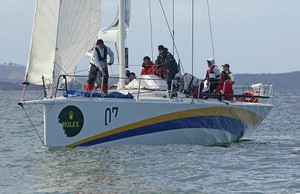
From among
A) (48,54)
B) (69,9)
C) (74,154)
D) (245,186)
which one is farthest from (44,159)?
(245,186)

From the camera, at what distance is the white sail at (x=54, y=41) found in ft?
54.5

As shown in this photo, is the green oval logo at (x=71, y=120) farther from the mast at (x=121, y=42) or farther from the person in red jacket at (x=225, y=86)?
the person in red jacket at (x=225, y=86)

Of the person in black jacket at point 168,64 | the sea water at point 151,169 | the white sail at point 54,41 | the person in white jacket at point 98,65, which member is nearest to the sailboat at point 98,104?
the white sail at point 54,41

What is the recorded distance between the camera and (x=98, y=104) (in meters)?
15.4

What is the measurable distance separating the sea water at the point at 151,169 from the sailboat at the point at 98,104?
0.32 metres

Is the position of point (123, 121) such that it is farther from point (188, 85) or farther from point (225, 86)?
point (225, 86)

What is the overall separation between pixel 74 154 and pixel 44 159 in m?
0.65

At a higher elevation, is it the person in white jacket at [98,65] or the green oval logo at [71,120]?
the person in white jacket at [98,65]

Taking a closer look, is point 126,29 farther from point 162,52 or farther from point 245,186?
point 245,186

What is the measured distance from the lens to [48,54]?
1661 centimetres

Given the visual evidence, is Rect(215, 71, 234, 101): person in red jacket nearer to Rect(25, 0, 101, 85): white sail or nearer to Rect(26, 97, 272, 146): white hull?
Rect(26, 97, 272, 146): white hull

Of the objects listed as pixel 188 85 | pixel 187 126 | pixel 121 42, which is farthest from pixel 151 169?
pixel 121 42

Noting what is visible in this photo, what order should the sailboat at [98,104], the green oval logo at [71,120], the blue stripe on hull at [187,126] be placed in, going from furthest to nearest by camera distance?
the blue stripe on hull at [187,126] < the sailboat at [98,104] < the green oval logo at [71,120]

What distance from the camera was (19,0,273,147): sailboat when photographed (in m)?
15.4
